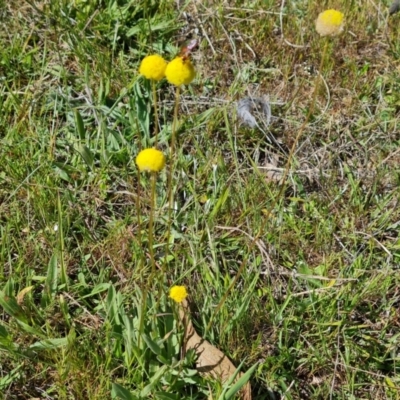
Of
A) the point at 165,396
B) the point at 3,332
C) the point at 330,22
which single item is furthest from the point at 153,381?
the point at 330,22

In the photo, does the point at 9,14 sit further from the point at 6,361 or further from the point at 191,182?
the point at 6,361

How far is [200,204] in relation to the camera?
7.18ft

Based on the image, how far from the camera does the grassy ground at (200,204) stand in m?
1.76

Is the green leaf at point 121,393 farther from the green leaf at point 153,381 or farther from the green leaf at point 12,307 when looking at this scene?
the green leaf at point 12,307

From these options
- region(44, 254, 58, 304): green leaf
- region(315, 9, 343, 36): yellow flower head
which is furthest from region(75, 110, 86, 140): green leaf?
region(315, 9, 343, 36): yellow flower head

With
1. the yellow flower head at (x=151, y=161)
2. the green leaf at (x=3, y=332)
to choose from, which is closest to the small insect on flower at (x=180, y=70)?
the yellow flower head at (x=151, y=161)

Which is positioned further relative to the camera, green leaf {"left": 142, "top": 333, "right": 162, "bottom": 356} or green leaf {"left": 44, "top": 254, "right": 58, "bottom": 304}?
green leaf {"left": 44, "top": 254, "right": 58, "bottom": 304}

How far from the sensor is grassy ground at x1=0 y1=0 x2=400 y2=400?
1.76 metres

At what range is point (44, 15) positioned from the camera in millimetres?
2629

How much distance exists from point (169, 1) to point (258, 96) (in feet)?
2.03

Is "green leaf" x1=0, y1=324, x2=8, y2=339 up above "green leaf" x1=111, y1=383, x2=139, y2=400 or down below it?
below

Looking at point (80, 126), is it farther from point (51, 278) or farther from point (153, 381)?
point (153, 381)

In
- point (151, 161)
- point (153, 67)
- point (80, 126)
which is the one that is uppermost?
point (153, 67)

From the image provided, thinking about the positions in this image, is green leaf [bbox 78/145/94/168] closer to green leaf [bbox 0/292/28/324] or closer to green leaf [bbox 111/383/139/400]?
green leaf [bbox 0/292/28/324]
